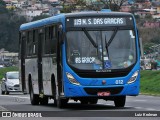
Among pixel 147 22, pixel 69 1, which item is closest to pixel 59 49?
pixel 69 1

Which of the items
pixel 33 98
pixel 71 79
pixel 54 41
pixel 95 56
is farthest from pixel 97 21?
pixel 33 98

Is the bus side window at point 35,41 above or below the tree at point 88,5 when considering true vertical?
above

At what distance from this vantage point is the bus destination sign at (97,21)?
91.0 feet

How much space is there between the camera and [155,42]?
3962 inches

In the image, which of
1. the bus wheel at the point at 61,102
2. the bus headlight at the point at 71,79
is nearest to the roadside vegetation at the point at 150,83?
the bus wheel at the point at 61,102

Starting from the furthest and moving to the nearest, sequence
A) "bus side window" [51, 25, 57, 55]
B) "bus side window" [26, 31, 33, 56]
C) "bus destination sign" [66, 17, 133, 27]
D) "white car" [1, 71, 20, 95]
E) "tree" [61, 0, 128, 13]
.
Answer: "tree" [61, 0, 128, 13]
"white car" [1, 71, 20, 95]
"bus side window" [26, 31, 33, 56]
"bus side window" [51, 25, 57, 55]
"bus destination sign" [66, 17, 133, 27]

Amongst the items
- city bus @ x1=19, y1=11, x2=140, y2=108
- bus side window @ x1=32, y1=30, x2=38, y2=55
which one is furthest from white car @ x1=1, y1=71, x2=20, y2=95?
city bus @ x1=19, y1=11, x2=140, y2=108

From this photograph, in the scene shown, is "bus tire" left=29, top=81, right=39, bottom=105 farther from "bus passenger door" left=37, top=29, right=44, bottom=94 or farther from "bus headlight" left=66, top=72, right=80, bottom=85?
"bus headlight" left=66, top=72, right=80, bottom=85

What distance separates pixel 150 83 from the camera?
51969 millimetres

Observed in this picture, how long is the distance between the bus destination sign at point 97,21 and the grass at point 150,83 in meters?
18.4

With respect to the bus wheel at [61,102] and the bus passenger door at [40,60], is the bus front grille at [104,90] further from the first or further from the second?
the bus passenger door at [40,60]

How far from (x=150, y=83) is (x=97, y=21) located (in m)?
24.5

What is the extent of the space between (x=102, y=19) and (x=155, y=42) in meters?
73.1

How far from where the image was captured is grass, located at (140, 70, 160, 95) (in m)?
48.6
